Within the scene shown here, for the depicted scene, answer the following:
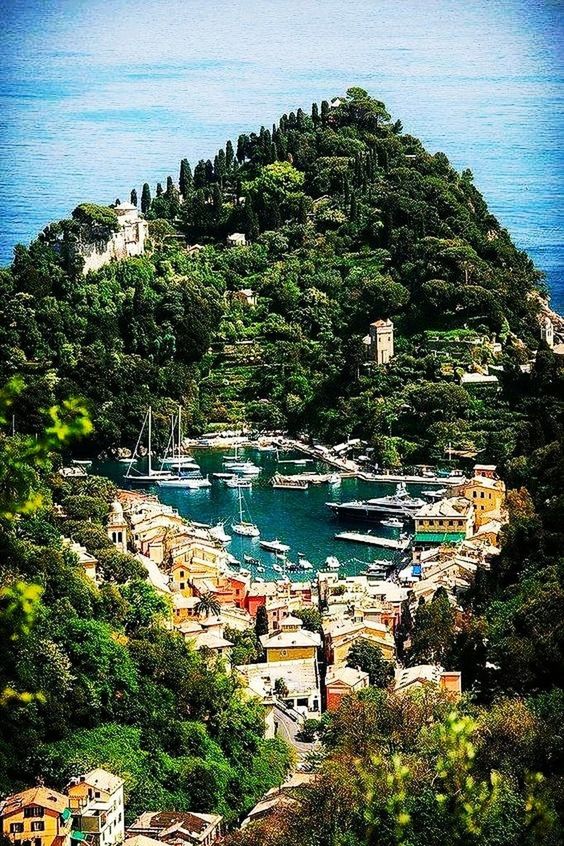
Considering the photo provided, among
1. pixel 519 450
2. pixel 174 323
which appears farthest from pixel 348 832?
pixel 174 323

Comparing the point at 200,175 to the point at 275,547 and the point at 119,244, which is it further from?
the point at 275,547

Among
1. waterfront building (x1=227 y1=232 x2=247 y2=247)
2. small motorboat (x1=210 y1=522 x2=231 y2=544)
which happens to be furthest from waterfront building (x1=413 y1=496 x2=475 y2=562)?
waterfront building (x1=227 y1=232 x2=247 y2=247)

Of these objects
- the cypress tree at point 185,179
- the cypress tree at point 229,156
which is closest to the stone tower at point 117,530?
the cypress tree at point 185,179

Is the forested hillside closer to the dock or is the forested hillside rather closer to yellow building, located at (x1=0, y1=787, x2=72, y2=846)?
the dock

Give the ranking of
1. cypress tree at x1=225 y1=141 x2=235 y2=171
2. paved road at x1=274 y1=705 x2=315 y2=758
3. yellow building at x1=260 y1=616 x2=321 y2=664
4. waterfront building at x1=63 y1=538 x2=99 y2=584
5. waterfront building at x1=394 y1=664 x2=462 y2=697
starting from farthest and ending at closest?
cypress tree at x1=225 y1=141 x2=235 y2=171
waterfront building at x1=63 y1=538 x2=99 y2=584
yellow building at x1=260 y1=616 x2=321 y2=664
paved road at x1=274 y1=705 x2=315 y2=758
waterfront building at x1=394 y1=664 x2=462 y2=697

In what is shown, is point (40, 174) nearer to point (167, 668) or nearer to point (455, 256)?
point (455, 256)

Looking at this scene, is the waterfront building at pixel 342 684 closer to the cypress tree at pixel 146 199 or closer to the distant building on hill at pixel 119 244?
the distant building on hill at pixel 119 244

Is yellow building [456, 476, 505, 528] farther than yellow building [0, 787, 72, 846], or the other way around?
yellow building [456, 476, 505, 528]

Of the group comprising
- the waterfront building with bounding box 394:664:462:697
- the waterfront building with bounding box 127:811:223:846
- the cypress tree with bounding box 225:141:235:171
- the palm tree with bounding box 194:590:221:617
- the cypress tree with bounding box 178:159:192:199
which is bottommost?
the waterfront building with bounding box 127:811:223:846
